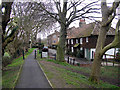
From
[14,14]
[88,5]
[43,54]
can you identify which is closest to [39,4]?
[14,14]

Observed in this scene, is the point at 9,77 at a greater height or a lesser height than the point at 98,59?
lesser

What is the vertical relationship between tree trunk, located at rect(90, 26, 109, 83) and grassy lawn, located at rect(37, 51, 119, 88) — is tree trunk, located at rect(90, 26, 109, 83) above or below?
above

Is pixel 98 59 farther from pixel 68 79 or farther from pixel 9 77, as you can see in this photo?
pixel 9 77

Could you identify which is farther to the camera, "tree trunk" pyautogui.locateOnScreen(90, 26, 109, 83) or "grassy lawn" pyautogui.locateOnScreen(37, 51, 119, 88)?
"tree trunk" pyautogui.locateOnScreen(90, 26, 109, 83)

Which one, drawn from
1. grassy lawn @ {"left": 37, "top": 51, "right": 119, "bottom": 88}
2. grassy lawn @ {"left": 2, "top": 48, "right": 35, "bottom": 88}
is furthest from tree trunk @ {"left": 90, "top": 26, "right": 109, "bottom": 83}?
grassy lawn @ {"left": 2, "top": 48, "right": 35, "bottom": 88}

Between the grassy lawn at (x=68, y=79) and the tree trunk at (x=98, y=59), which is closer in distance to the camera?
the grassy lawn at (x=68, y=79)

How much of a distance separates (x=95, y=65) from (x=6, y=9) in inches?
291

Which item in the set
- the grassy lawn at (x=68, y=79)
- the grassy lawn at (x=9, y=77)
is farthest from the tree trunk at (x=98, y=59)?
the grassy lawn at (x=9, y=77)

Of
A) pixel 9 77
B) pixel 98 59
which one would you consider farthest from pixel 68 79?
pixel 9 77

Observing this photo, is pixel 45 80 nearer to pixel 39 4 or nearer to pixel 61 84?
pixel 61 84

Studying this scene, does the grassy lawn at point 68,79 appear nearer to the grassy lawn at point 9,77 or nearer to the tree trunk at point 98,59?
the tree trunk at point 98,59

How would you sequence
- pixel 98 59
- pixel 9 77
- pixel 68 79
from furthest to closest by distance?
pixel 9 77
pixel 98 59
pixel 68 79

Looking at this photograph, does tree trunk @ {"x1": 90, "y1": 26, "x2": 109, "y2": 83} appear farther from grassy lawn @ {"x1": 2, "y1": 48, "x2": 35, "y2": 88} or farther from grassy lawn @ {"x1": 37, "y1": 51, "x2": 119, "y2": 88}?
grassy lawn @ {"x1": 2, "y1": 48, "x2": 35, "y2": 88}

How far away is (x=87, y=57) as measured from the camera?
24.2m
